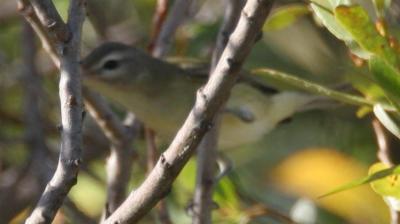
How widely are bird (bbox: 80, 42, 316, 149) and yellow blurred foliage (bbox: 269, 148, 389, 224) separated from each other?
0.67 feet

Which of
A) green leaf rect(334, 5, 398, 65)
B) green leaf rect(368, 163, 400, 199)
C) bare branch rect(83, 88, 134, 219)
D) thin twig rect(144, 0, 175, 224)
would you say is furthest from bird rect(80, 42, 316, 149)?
green leaf rect(334, 5, 398, 65)

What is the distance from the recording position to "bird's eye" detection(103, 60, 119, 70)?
3720mm

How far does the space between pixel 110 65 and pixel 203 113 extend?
230cm

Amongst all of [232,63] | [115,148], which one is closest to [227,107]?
[115,148]

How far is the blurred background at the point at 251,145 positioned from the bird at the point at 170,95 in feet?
0.32

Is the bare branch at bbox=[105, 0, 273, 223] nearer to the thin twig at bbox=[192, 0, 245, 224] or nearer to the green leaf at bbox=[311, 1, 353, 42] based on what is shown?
the green leaf at bbox=[311, 1, 353, 42]

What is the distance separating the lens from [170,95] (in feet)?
12.5

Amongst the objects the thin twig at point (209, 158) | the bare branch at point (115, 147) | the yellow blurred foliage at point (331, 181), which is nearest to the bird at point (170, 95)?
the yellow blurred foliage at point (331, 181)

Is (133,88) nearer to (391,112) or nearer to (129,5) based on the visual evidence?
(129,5)

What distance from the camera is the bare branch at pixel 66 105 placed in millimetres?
1560

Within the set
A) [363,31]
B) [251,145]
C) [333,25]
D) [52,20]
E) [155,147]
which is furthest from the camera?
[251,145]

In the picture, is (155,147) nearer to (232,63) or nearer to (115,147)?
(115,147)

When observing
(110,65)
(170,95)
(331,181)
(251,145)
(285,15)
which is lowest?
(251,145)

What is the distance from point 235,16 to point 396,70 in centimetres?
91
